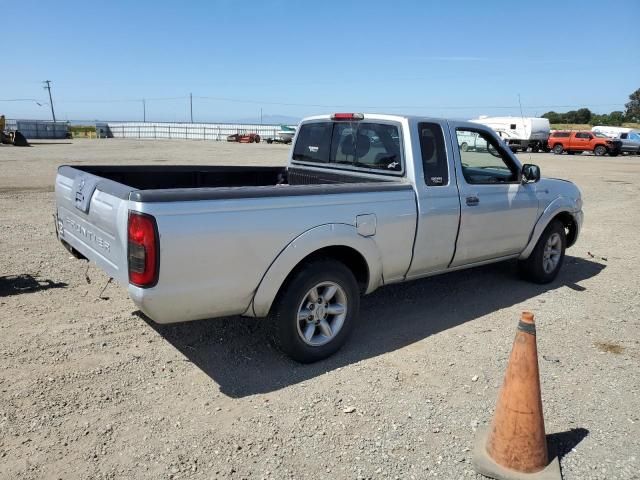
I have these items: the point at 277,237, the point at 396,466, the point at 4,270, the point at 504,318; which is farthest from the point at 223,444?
the point at 4,270

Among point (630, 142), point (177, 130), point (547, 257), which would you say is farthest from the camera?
point (177, 130)

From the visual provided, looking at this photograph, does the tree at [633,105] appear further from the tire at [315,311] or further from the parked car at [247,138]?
the tire at [315,311]

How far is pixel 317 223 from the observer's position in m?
3.75

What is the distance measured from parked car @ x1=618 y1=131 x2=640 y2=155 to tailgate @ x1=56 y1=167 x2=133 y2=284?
4128cm

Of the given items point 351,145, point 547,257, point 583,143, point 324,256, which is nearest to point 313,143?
point 351,145

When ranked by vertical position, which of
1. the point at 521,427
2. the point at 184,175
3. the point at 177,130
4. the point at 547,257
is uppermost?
the point at 177,130

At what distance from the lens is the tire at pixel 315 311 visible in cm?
378

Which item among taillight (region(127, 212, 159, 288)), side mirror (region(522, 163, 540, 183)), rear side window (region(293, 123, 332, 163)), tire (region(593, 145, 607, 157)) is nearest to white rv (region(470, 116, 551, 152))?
tire (region(593, 145, 607, 157))

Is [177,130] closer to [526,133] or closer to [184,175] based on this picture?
[526,133]

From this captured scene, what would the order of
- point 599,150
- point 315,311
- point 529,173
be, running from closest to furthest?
point 315,311, point 529,173, point 599,150

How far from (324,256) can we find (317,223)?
36 cm

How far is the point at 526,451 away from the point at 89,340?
3275 mm

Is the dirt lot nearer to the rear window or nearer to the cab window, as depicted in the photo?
the cab window

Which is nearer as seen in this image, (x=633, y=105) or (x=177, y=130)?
(x=177, y=130)
